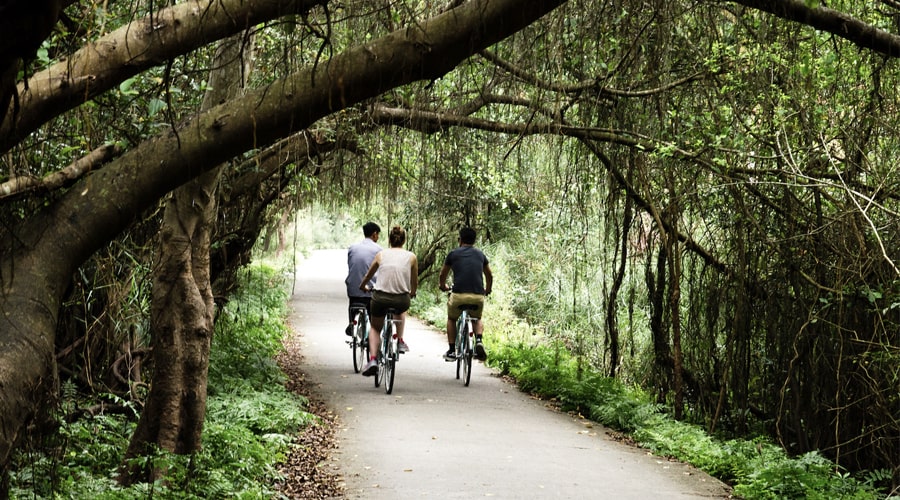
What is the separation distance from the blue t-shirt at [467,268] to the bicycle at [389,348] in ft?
3.96

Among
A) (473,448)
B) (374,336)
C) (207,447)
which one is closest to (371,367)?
(374,336)

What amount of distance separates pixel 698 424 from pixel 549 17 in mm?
5894

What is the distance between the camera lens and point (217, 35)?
11.7ft

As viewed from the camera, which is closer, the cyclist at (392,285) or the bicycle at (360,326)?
the cyclist at (392,285)

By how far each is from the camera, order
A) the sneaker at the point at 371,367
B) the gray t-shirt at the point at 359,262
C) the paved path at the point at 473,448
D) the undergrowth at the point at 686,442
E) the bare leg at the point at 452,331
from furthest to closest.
Answer: the gray t-shirt at the point at 359,262
the bare leg at the point at 452,331
the sneaker at the point at 371,367
the undergrowth at the point at 686,442
the paved path at the point at 473,448

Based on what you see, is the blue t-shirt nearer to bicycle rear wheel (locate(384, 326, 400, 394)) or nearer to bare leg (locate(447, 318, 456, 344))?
bare leg (locate(447, 318, 456, 344))

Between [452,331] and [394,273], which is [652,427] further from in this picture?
[394,273]

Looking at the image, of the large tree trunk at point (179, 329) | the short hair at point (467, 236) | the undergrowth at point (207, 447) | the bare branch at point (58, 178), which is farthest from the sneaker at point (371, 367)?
the bare branch at point (58, 178)

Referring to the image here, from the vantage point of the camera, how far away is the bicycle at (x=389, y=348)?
11844 millimetres

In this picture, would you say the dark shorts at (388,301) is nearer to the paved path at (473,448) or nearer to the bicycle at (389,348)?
the bicycle at (389,348)

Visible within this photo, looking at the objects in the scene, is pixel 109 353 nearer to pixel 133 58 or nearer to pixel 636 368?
pixel 133 58


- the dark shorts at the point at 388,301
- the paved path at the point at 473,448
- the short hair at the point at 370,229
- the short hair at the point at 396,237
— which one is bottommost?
the paved path at the point at 473,448

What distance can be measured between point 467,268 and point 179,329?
21.0ft

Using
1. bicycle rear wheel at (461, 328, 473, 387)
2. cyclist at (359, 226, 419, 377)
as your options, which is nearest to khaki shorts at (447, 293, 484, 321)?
bicycle rear wheel at (461, 328, 473, 387)
